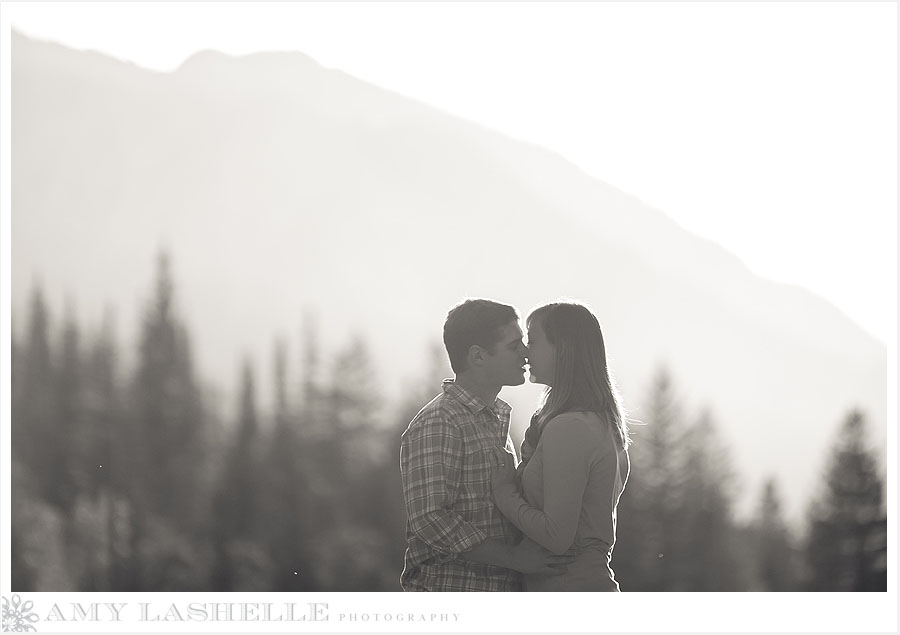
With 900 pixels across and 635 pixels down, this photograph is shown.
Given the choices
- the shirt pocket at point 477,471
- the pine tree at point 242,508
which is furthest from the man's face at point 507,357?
the pine tree at point 242,508

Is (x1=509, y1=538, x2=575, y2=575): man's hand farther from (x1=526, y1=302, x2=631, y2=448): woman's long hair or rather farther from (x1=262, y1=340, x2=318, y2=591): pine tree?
(x1=262, y1=340, x2=318, y2=591): pine tree

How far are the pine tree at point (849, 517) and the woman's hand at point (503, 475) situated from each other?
401 inches

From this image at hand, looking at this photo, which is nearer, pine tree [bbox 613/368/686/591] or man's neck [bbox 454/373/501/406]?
man's neck [bbox 454/373/501/406]

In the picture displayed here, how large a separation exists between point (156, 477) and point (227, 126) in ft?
15.0

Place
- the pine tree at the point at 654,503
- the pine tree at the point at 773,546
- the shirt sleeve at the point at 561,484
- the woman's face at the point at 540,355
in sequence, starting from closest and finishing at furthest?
the shirt sleeve at the point at 561,484, the woman's face at the point at 540,355, the pine tree at the point at 773,546, the pine tree at the point at 654,503

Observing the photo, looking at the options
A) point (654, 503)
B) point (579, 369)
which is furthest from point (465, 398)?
→ point (654, 503)

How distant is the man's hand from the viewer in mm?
2236

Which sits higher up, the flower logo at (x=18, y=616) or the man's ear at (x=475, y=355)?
the man's ear at (x=475, y=355)

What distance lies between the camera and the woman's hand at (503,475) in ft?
7.38

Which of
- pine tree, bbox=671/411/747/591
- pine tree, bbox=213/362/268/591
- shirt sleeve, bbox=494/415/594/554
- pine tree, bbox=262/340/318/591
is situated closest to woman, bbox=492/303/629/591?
shirt sleeve, bbox=494/415/594/554

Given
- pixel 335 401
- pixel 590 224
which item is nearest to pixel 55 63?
pixel 335 401

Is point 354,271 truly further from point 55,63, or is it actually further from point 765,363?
point 765,363

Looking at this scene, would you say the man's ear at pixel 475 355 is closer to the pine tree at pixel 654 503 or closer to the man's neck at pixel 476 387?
the man's neck at pixel 476 387

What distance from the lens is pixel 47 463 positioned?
37.2 feet
